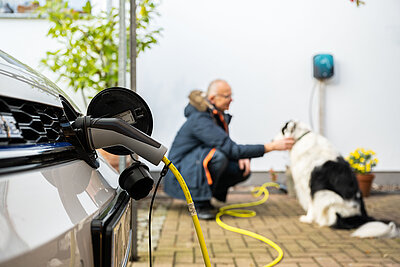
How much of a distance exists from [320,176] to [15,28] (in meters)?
3.41

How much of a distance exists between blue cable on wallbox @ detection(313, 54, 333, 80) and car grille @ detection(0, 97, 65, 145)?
4.66m

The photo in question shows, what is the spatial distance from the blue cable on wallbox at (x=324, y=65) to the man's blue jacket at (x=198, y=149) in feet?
6.20

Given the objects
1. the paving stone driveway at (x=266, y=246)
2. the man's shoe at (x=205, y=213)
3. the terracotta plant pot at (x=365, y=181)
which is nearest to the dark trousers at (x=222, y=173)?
the man's shoe at (x=205, y=213)

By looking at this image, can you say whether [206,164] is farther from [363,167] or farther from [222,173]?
[363,167]

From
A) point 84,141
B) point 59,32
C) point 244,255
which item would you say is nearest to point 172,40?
point 59,32

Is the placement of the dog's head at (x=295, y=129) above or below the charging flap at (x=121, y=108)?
below

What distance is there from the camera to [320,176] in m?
3.39

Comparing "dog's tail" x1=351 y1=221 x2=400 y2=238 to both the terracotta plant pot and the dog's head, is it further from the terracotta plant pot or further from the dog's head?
the terracotta plant pot

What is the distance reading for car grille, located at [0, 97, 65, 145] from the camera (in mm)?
660

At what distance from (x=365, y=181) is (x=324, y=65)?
147 cm

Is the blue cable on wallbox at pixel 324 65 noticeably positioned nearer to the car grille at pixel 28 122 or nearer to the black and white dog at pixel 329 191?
the black and white dog at pixel 329 191

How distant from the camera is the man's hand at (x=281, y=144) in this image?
3627mm

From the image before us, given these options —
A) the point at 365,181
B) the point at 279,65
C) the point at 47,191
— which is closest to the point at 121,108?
the point at 47,191

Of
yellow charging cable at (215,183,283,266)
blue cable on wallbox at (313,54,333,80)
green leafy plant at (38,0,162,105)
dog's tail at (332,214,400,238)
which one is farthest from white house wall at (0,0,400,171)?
dog's tail at (332,214,400,238)
